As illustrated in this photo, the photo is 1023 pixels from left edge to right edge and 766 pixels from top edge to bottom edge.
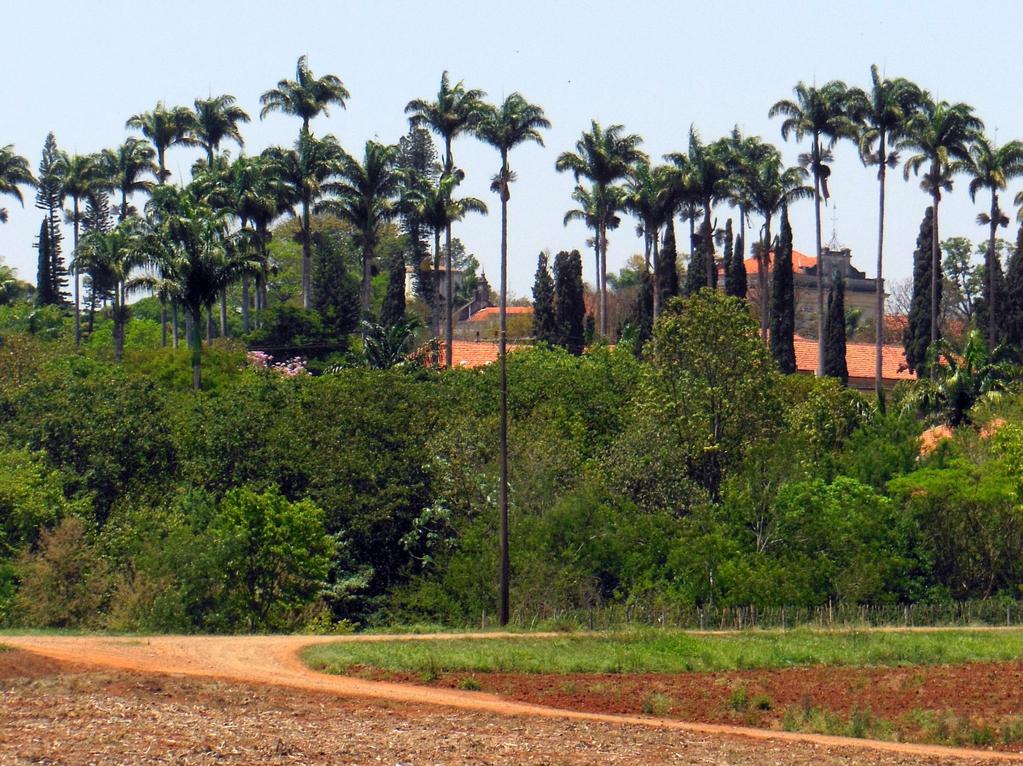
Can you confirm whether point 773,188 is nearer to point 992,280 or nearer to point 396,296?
point 992,280

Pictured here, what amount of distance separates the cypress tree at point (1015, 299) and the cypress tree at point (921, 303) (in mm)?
4551

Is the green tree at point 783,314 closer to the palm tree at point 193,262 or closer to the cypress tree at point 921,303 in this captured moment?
the cypress tree at point 921,303

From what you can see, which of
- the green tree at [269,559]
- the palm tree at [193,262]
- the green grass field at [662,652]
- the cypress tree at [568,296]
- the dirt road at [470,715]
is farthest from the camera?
the cypress tree at [568,296]

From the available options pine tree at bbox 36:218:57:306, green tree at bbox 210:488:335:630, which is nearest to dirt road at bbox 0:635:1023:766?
green tree at bbox 210:488:335:630

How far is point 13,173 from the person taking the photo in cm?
9612

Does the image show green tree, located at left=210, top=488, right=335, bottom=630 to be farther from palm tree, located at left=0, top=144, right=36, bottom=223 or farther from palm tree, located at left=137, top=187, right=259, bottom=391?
palm tree, located at left=0, top=144, right=36, bottom=223

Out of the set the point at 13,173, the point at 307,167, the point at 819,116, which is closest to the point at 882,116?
the point at 819,116

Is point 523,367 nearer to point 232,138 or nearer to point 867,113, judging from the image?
point 867,113

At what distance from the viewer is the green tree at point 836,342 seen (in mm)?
81188

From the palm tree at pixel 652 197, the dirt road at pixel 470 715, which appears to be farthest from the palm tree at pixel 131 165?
the dirt road at pixel 470 715

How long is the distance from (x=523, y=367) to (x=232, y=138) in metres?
38.1

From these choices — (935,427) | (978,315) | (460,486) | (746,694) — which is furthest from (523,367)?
(978,315)

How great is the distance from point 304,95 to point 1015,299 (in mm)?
43068

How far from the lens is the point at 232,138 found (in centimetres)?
9325
